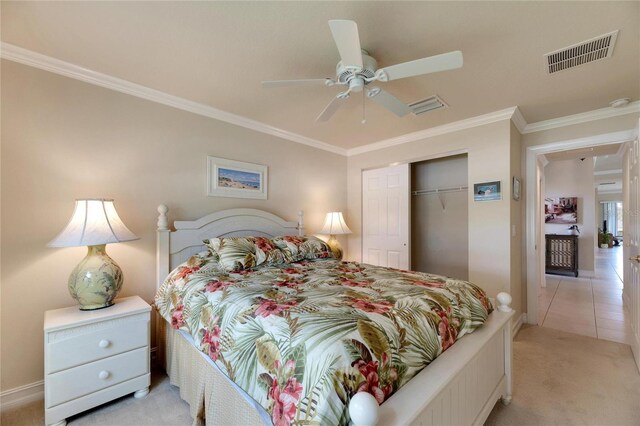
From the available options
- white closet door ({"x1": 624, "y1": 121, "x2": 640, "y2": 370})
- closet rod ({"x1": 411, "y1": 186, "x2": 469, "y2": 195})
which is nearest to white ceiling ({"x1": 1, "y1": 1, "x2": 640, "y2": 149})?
white closet door ({"x1": 624, "y1": 121, "x2": 640, "y2": 370})

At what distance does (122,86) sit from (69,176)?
853mm

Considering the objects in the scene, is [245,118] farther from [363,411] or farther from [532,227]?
[532,227]

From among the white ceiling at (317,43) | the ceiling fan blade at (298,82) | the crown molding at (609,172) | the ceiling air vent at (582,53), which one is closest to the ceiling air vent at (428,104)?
the white ceiling at (317,43)

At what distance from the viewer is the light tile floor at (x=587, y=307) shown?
3057 mm

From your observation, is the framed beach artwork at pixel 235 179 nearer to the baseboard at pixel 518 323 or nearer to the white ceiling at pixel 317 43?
the white ceiling at pixel 317 43

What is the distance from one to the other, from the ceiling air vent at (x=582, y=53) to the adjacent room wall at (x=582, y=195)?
4769 mm

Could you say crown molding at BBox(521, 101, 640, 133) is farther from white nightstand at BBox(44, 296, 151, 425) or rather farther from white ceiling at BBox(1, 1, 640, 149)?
white nightstand at BBox(44, 296, 151, 425)

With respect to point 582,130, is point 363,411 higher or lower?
lower

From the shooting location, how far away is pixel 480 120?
3016mm

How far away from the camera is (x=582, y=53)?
1.88 m

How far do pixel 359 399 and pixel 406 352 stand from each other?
0.42 meters

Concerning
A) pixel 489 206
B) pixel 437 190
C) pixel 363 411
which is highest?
pixel 437 190

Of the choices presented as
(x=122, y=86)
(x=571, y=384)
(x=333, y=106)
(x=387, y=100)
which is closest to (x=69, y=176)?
(x=122, y=86)

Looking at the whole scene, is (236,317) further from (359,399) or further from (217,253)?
(217,253)
